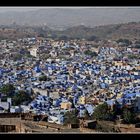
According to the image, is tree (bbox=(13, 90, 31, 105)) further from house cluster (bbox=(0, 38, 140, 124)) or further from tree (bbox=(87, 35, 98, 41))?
tree (bbox=(87, 35, 98, 41))

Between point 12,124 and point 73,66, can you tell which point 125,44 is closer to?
point 73,66

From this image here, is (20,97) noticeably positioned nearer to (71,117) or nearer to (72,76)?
(71,117)

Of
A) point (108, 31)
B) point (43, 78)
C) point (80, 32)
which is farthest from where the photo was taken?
point (108, 31)

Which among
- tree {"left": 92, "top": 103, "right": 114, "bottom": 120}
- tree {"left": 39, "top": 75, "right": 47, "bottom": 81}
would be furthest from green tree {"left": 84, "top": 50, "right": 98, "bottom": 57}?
tree {"left": 92, "top": 103, "right": 114, "bottom": 120}

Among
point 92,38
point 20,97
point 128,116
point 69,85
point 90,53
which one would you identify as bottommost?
point 128,116

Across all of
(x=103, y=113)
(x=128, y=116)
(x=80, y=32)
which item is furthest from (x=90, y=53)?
(x=128, y=116)

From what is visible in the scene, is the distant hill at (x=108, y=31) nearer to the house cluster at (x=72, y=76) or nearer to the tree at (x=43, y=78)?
the house cluster at (x=72, y=76)
